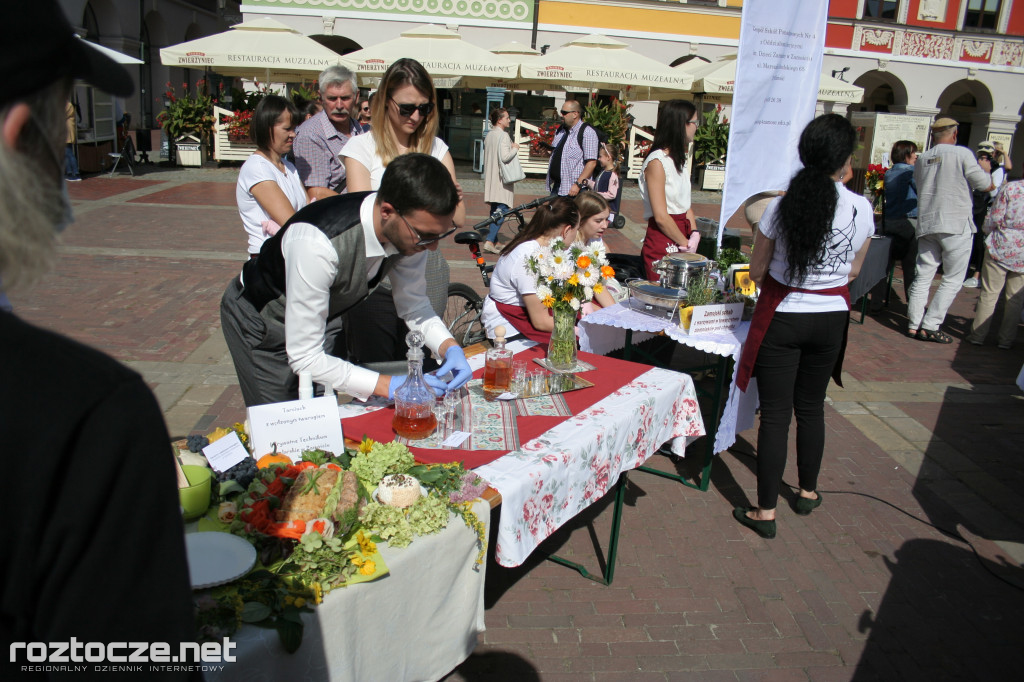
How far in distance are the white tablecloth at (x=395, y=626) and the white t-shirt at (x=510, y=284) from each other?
2.01 m

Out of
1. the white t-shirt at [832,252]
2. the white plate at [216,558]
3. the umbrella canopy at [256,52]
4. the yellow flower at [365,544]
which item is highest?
the umbrella canopy at [256,52]

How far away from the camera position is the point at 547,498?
7.81 ft

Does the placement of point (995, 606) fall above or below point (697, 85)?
below

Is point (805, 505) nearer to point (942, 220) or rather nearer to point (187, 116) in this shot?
point (942, 220)

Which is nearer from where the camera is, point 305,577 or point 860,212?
point 305,577

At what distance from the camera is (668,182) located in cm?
486

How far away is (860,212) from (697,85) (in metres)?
14.5

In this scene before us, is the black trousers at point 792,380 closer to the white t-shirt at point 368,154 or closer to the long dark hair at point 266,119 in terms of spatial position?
the white t-shirt at point 368,154

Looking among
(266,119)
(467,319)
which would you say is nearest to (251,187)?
(266,119)

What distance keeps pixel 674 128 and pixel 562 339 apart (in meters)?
2.34

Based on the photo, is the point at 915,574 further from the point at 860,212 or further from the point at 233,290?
the point at 233,290

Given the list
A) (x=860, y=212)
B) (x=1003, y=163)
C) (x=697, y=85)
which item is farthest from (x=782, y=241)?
(x=697, y=85)

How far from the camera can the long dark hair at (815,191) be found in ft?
10.2

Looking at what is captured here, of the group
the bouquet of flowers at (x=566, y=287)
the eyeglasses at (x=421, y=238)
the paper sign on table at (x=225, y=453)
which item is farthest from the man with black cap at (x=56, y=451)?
the bouquet of flowers at (x=566, y=287)
